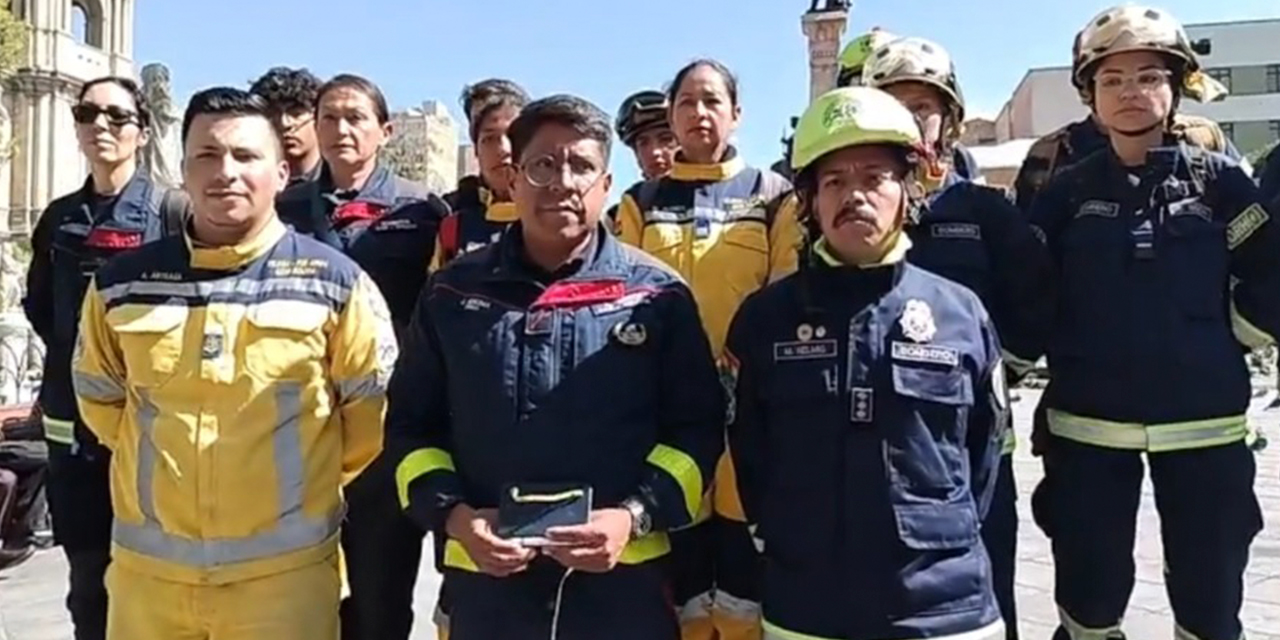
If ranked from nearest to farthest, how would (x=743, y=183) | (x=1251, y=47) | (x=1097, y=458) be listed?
(x=1097, y=458) < (x=743, y=183) < (x=1251, y=47)

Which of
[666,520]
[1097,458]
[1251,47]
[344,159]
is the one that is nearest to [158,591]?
[666,520]

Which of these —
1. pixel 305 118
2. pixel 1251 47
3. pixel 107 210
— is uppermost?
pixel 1251 47

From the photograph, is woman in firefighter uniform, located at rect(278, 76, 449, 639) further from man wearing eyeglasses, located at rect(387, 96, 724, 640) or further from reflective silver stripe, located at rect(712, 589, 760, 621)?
reflective silver stripe, located at rect(712, 589, 760, 621)

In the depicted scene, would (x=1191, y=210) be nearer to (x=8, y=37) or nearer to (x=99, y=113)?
(x=99, y=113)

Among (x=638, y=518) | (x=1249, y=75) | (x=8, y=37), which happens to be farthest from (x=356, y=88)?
(x=1249, y=75)

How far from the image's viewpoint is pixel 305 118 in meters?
4.26

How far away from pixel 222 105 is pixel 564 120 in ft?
3.09

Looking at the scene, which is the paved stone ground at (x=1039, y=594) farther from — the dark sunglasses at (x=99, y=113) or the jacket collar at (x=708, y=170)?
→ the dark sunglasses at (x=99, y=113)

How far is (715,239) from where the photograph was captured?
362 centimetres

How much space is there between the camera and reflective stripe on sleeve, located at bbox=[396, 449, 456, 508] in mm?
2748

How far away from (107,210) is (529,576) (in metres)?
2.05

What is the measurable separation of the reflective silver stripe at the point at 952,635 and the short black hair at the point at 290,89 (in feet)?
8.09

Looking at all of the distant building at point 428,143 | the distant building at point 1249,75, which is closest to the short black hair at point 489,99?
the distant building at point 428,143

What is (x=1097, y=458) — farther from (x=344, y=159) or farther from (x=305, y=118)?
(x=305, y=118)
